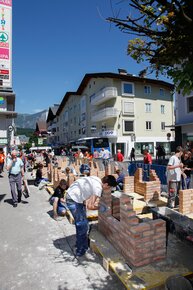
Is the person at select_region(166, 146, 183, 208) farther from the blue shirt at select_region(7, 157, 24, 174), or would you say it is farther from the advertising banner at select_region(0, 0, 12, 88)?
the advertising banner at select_region(0, 0, 12, 88)

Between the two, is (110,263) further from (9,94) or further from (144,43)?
(9,94)

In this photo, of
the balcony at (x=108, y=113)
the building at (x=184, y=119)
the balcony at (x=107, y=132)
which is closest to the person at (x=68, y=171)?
the building at (x=184, y=119)

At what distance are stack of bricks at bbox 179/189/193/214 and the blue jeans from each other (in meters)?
2.87

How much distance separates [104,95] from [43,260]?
33011 millimetres

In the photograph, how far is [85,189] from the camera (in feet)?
14.3

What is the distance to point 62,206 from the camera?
650 centimetres

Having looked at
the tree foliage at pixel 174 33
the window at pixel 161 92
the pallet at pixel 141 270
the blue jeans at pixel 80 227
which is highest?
the window at pixel 161 92

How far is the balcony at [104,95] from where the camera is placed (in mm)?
34844

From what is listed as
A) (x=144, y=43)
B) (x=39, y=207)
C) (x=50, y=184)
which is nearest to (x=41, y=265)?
(x=39, y=207)

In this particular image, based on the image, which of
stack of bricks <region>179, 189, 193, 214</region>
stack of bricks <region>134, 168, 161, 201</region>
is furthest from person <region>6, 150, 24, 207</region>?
stack of bricks <region>179, 189, 193, 214</region>

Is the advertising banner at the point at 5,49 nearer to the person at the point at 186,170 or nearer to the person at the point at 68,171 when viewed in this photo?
the person at the point at 68,171

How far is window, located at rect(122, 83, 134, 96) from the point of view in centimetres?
3588

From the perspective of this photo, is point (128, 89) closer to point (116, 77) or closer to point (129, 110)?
point (116, 77)

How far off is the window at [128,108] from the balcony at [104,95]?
7.35 ft
